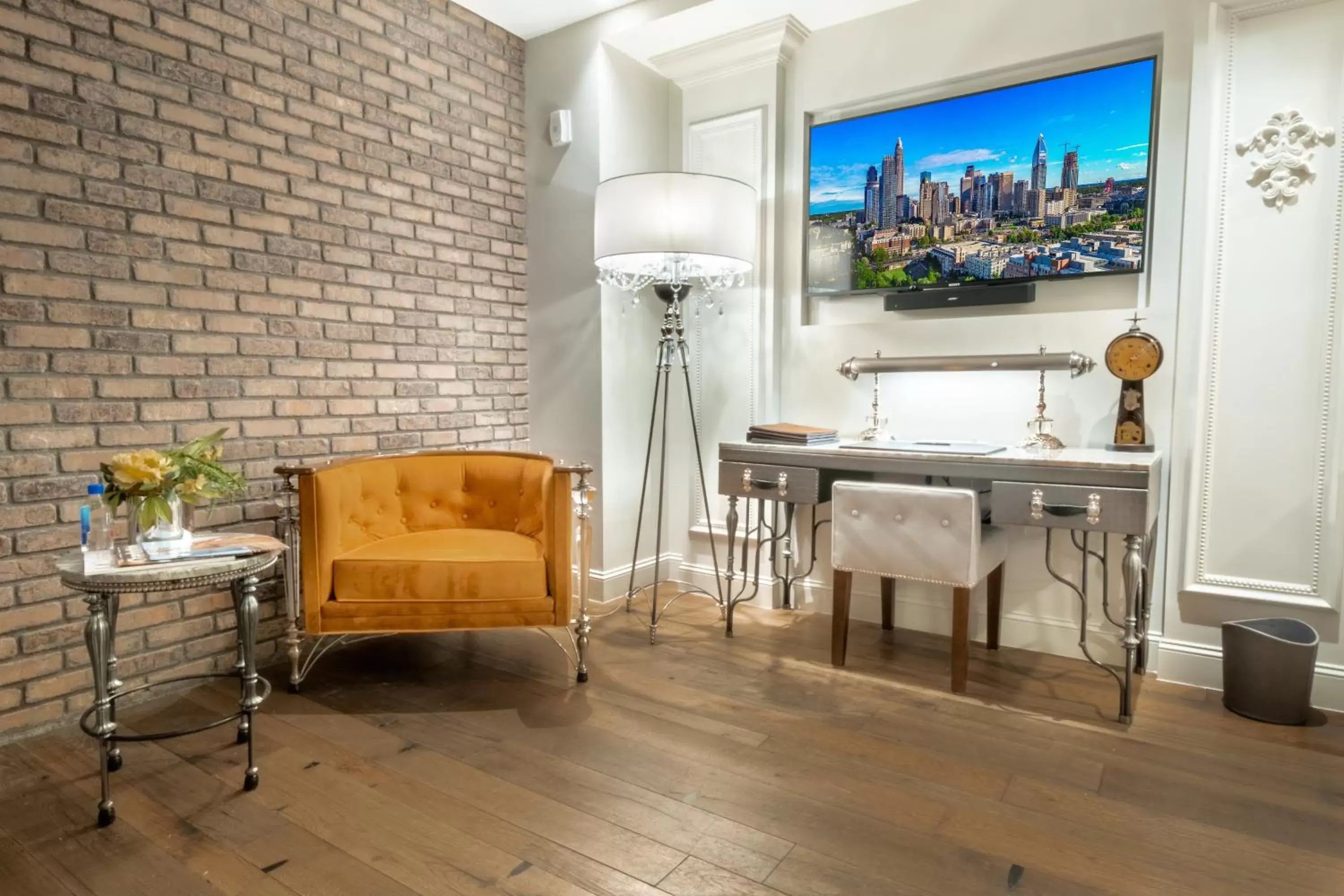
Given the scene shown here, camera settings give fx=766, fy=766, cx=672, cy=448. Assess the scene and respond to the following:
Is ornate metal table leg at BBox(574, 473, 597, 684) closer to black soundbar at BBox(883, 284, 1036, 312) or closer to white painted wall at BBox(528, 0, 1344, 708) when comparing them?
white painted wall at BBox(528, 0, 1344, 708)

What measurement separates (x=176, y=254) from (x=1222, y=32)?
10.9ft

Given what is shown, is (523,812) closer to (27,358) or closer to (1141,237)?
(27,358)

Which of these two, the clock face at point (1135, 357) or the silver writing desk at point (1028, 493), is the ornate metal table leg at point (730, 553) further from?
the clock face at point (1135, 357)

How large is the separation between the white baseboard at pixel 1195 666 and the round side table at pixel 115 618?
276cm

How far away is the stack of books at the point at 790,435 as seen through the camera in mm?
2857

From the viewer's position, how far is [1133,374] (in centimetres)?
252

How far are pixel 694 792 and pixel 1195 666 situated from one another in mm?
1798

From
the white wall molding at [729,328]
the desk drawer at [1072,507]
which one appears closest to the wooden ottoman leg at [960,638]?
the desk drawer at [1072,507]

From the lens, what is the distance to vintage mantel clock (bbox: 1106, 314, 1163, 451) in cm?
250

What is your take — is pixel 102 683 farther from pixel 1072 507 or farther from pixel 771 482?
pixel 1072 507

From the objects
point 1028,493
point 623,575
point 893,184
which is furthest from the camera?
point 623,575

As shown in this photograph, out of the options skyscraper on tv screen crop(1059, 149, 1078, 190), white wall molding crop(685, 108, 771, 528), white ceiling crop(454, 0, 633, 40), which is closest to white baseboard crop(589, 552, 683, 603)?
white wall molding crop(685, 108, 771, 528)

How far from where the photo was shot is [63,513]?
7.12 ft

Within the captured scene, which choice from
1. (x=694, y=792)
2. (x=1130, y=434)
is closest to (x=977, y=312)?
(x=1130, y=434)
